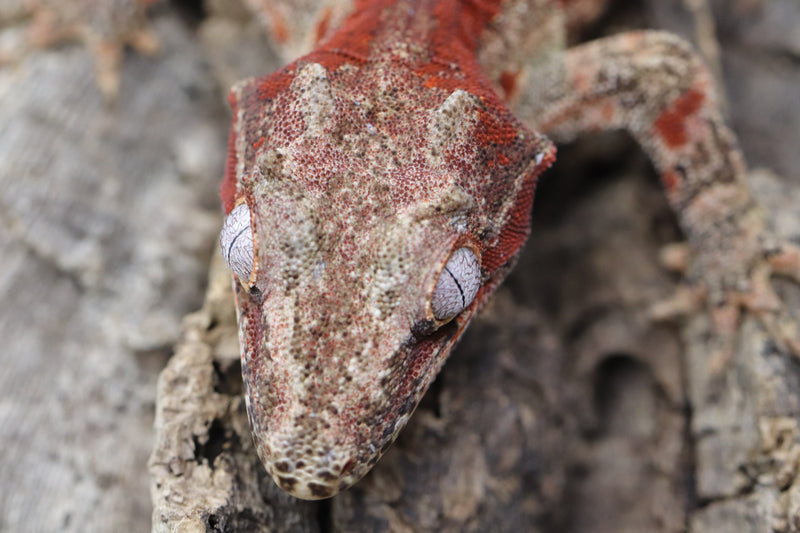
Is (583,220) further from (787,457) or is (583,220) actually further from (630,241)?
(787,457)

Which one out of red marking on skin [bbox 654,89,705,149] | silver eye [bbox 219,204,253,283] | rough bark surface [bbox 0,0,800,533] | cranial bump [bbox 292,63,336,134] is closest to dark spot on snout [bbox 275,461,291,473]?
rough bark surface [bbox 0,0,800,533]

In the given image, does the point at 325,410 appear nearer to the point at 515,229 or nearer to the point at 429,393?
the point at 429,393

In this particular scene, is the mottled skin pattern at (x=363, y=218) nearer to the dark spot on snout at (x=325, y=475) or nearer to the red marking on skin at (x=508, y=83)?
the dark spot on snout at (x=325, y=475)

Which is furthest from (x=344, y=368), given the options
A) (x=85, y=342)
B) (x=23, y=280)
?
(x=23, y=280)

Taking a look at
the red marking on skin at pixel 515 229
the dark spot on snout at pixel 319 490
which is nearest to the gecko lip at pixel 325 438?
the dark spot on snout at pixel 319 490

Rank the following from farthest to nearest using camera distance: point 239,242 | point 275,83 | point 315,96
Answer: point 275,83, point 315,96, point 239,242

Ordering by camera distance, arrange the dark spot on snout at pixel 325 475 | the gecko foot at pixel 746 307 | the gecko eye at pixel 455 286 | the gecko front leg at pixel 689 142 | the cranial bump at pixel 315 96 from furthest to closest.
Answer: the gecko front leg at pixel 689 142
the gecko foot at pixel 746 307
the cranial bump at pixel 315 96
the gecko eye at pixel 455 286
the dark spot on snout at pixel 325 475

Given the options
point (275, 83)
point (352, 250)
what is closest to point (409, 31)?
point (275, 83)

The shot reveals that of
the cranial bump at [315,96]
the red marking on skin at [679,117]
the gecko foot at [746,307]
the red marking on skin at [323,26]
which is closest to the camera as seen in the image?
the cranial bump at [315,96]

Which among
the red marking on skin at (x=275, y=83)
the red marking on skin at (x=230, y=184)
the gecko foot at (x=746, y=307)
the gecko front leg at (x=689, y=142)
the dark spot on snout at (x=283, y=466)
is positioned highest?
the red marking on skin at (x=275, y=83)
